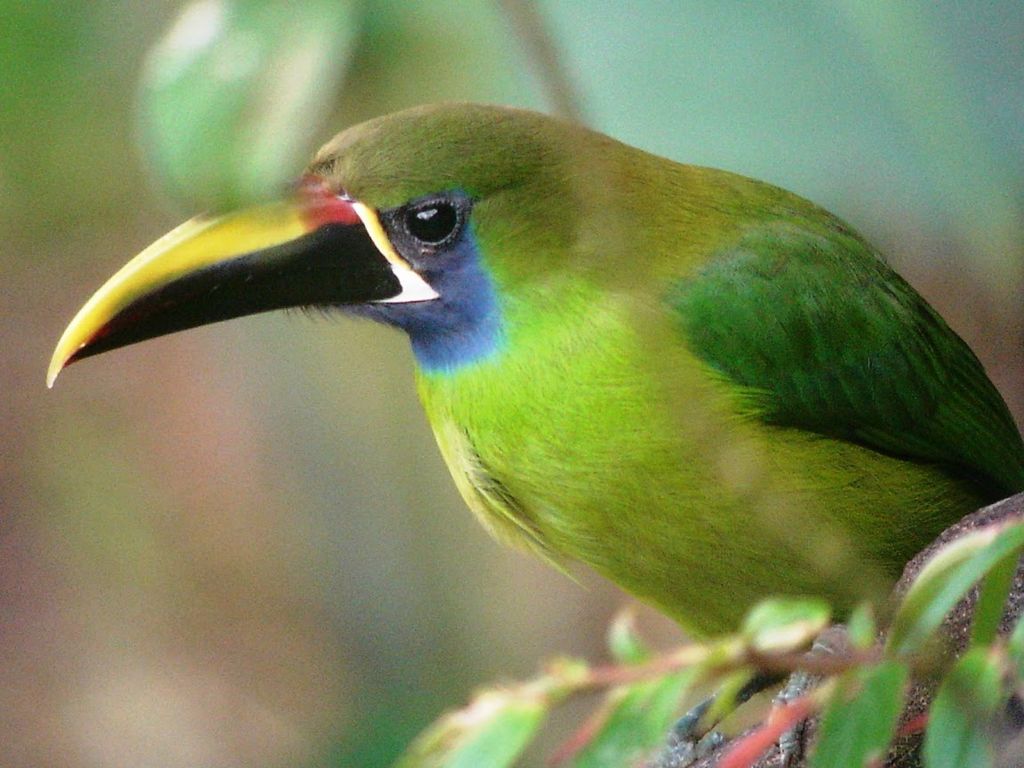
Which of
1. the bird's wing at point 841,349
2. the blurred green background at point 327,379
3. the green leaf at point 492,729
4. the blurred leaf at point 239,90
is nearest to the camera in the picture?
the green leaf at point 492,729

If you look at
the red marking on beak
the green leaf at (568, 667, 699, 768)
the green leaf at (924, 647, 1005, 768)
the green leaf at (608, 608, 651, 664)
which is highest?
the red marking on beak

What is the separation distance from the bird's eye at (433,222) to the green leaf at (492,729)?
1.52 meters

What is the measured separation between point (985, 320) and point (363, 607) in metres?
2.03

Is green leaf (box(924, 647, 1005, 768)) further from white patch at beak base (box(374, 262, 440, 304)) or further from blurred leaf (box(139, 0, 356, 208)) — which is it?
white patch at beak base (box(374, 262, 440, 304))

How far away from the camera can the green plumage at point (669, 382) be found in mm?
2521

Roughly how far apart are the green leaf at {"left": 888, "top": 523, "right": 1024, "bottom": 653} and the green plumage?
132 centimetres

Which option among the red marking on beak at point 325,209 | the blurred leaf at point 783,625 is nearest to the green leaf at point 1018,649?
the blurred leaf at point 783,625

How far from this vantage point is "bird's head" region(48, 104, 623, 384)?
101 inches

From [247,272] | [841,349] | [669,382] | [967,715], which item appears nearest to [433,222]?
[247,272]

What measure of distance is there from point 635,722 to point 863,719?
161 mm

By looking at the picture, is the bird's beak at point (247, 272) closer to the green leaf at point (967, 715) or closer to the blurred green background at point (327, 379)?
the blurred green background at point (327, 379)

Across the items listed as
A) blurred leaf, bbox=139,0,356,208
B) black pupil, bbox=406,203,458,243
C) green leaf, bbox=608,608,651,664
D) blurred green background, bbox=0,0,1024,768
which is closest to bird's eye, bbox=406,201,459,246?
black pupil, bbox=406,203,458,243

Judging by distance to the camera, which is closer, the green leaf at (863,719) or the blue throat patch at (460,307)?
the green leaf at (863,719)

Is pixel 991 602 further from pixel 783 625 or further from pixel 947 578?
pixel 783 625
